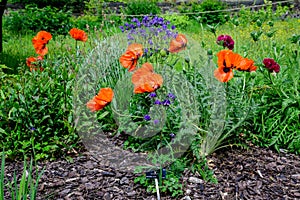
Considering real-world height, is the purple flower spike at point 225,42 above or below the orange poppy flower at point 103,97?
above

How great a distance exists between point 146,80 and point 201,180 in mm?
748

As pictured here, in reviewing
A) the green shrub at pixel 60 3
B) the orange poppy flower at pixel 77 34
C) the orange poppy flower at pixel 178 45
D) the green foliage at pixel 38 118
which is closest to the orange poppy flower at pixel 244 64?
→ the orange poppy flower at pixel 178 45

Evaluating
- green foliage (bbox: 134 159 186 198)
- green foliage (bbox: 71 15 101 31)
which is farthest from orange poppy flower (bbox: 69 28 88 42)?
green foliage (bbox: 71 15 101 31)

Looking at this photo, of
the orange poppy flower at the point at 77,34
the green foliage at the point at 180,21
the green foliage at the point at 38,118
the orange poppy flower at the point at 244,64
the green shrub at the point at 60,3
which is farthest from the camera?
the green shrub at the point at 60,3

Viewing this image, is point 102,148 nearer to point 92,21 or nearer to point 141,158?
point 141,158

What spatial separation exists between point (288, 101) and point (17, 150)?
1.98m

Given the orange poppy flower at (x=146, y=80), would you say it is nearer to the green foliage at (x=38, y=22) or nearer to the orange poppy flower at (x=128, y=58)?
the orange poppy flower at (x=128, y=58)

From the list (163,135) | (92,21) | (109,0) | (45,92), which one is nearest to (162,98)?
(163,135)

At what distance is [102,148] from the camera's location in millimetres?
2934

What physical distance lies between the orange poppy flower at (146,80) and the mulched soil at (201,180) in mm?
630

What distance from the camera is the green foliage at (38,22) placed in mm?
8310

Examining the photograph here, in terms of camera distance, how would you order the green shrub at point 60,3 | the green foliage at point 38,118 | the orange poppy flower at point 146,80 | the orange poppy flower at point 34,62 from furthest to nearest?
the green shrub at point 60,3 → the orange poppy flower at point 34,62 → the green foliage at point 38,118 → the orange poppy flower at point 146,80

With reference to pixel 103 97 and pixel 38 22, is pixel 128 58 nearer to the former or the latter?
pixel 103 97

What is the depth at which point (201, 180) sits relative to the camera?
2.57 meters
